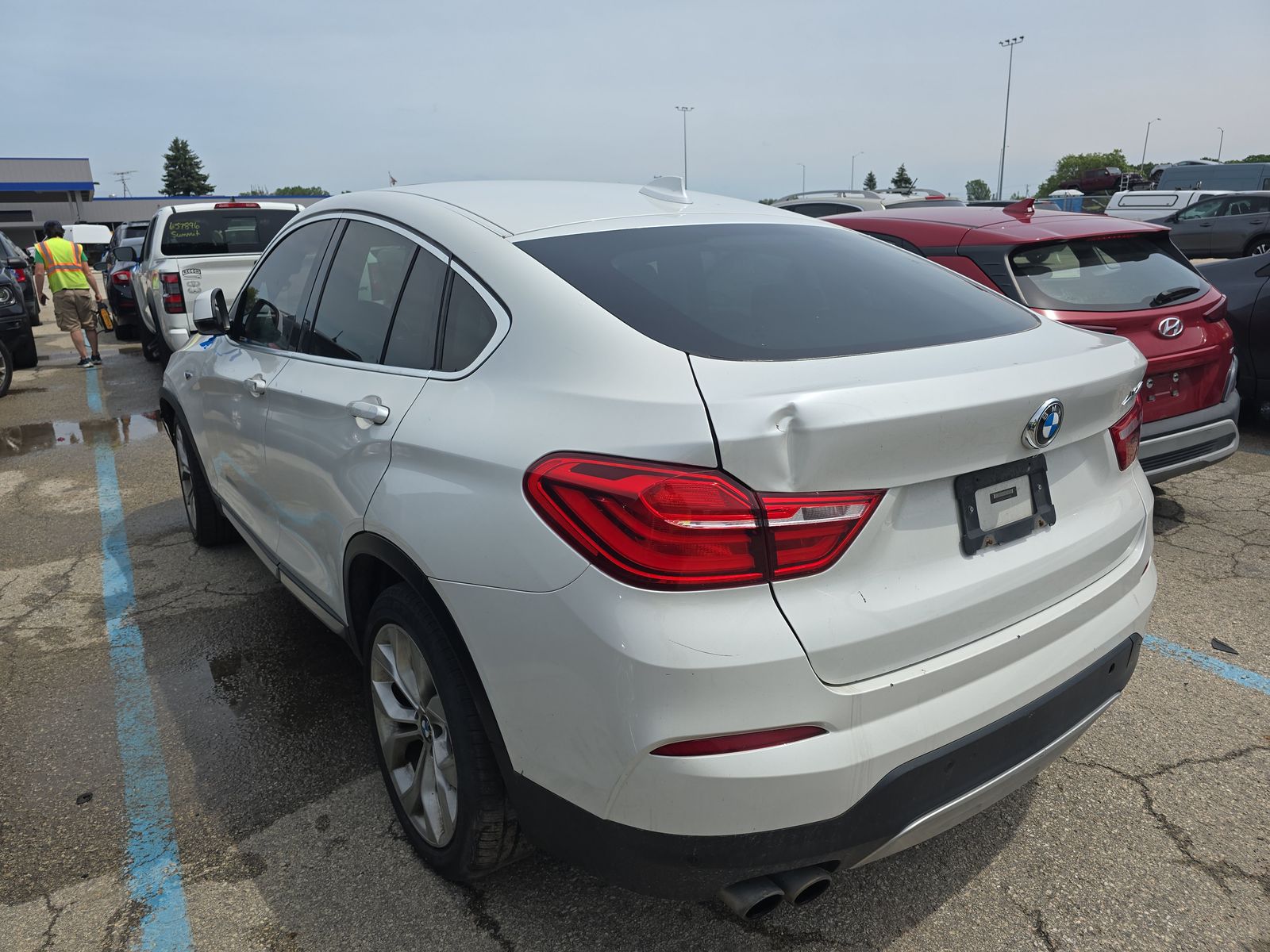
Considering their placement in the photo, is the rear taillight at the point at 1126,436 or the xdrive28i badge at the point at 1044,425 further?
the rear taillight at the point at 1126,436

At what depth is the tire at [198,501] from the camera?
4.47 metres

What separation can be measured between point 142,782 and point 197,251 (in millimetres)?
8054

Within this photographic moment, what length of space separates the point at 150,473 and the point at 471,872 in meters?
5.42

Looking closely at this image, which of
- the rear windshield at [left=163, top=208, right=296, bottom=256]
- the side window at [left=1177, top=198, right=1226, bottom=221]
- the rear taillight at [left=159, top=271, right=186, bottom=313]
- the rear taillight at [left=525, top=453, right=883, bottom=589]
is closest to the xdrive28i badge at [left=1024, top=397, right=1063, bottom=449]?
the rear taillight at [left=525, top=453, right=883, bottom=589]

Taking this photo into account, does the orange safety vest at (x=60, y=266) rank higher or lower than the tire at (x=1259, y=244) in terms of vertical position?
higher

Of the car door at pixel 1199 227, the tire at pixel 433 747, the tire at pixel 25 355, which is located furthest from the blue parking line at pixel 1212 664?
the car door at pixel 1199 227

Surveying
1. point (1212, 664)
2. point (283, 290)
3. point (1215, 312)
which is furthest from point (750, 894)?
point (1215, 312)

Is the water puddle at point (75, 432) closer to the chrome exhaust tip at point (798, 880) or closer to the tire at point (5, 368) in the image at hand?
the tire at point (5, 368)

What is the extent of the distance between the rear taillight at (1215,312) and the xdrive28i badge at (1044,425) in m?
3.14

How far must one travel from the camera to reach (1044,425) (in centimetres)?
192

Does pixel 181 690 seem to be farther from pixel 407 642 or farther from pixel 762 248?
pixel 762 248

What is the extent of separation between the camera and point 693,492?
5.34 feet

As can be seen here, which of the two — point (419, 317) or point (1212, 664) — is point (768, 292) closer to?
point (419, 317)

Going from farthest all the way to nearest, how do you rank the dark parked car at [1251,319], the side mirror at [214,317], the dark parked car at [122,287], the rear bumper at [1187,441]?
the dark parked car at [122,287] → the dark parked car at [1251,319] → the rear bumper at [1187,441] → the side mirror at [214,317]
